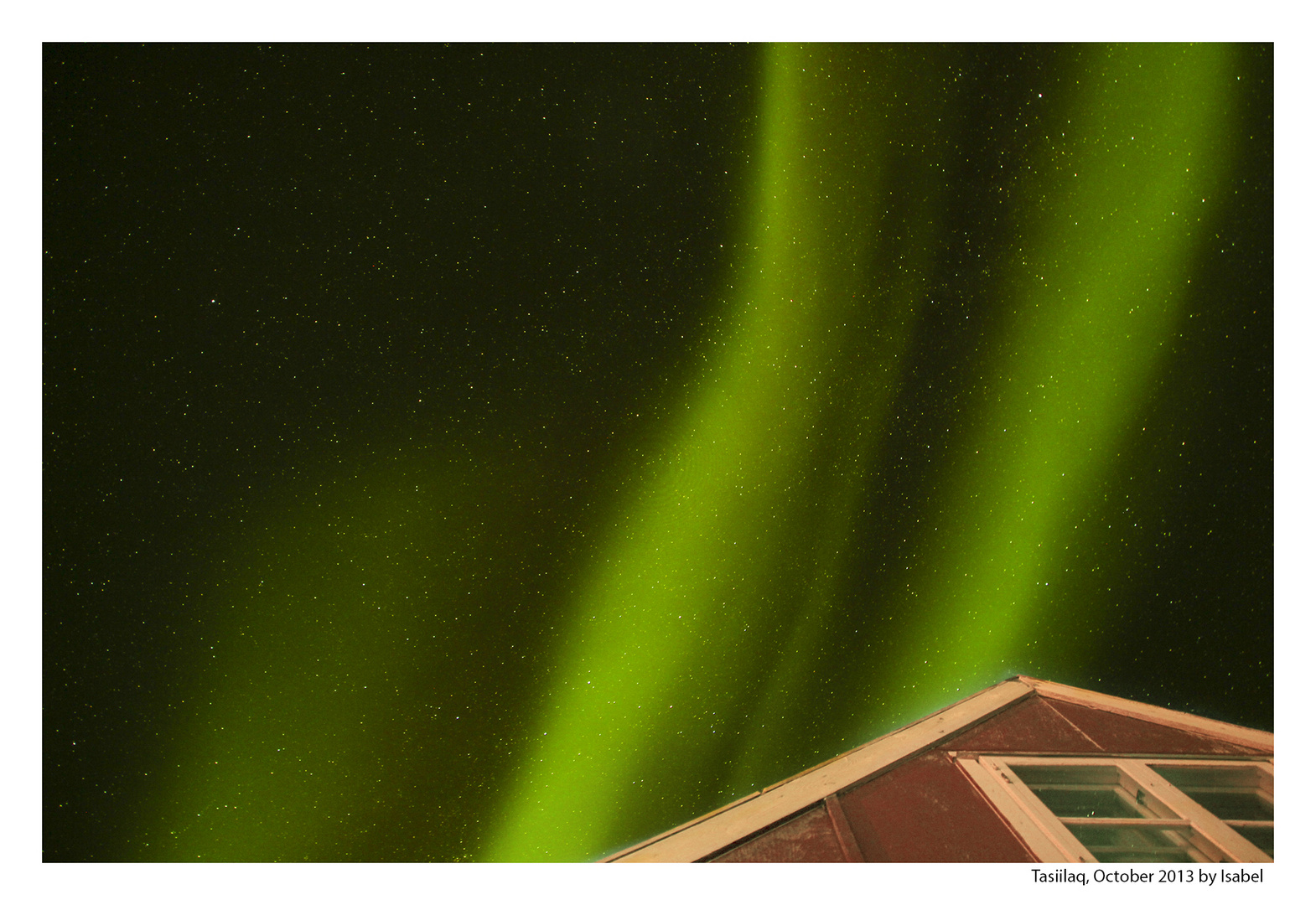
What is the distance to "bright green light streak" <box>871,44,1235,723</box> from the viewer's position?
20.8 inches

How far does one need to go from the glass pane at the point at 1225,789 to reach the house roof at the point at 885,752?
4 centimetres

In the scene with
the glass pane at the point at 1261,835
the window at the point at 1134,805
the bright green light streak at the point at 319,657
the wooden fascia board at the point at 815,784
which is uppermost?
the bright green light streak at the point at 319,657

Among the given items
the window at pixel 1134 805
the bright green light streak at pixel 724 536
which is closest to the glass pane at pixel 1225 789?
the window at pixel 1134 805

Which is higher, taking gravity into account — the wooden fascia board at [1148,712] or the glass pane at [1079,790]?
the wooden fascia board at [1148,712]

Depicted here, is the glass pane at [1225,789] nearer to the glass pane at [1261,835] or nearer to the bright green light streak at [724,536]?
the glass pane at [1261,835]

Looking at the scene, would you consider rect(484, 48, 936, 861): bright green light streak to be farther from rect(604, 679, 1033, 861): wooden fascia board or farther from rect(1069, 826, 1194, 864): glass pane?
rect(1069, 826, 1194, 864): glass pane

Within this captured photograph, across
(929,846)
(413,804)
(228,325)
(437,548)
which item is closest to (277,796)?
(413,804)

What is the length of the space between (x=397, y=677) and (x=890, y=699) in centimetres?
51

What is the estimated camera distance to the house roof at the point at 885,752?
1.62ft

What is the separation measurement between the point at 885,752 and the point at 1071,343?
0.45m

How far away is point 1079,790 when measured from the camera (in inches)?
22.0

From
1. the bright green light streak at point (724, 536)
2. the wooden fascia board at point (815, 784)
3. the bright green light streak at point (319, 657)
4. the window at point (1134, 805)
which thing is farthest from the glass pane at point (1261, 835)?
the bright green light streak at point (319, 657)

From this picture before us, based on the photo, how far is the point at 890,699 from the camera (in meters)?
0.64

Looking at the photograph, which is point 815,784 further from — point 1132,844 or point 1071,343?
point 1071,343
